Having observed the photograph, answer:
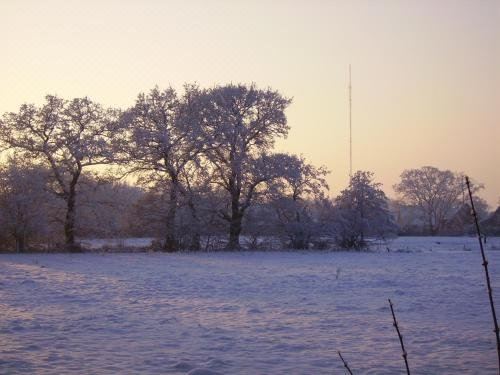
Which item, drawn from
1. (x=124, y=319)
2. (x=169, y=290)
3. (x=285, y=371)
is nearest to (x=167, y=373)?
(x=285, y=371)

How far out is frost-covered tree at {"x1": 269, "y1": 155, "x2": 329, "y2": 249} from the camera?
110 ft

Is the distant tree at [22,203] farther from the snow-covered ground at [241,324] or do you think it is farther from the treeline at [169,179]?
the snow-covered ground at [241,324]

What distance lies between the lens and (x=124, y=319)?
9484 millimetres

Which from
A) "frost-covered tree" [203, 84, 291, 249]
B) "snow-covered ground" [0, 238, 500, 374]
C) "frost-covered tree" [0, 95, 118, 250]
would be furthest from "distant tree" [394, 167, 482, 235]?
"snow-covered ground" [0, 238, 500, 374]

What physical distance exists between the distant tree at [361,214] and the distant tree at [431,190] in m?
34.7

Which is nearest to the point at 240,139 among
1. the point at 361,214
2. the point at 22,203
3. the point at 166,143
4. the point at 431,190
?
the point at 166,143

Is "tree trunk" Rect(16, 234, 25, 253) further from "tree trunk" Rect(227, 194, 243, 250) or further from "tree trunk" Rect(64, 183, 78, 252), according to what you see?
"tree trunk" Rect(227, 194, 243, 250)

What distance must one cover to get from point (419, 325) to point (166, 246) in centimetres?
2610

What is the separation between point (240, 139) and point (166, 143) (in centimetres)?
491

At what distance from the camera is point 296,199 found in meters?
35.1

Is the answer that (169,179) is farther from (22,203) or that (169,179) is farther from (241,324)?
(241,324)

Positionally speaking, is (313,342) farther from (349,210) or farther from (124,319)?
(349,210)

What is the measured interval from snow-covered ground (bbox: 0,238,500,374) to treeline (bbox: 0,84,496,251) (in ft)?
54.4

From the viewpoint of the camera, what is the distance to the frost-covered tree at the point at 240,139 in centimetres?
3309
